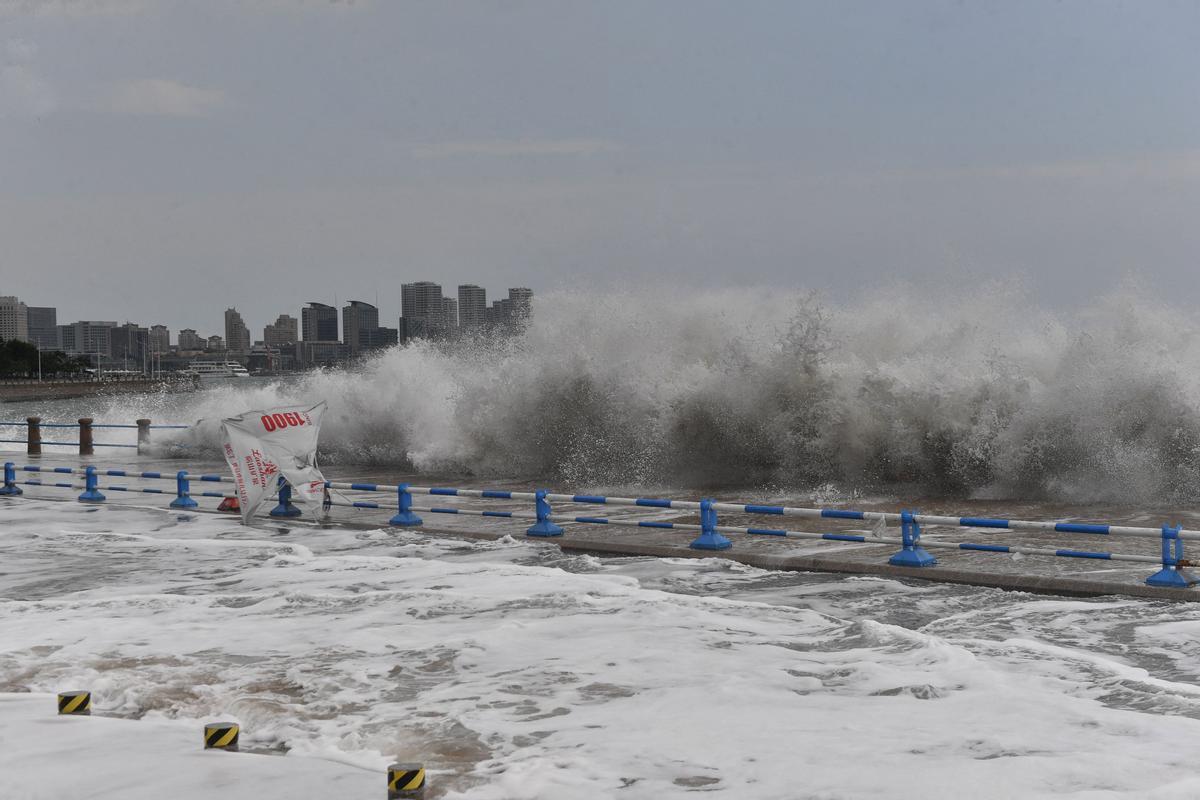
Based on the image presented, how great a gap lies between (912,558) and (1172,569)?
231 cm

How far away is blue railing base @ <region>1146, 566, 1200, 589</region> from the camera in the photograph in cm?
1016

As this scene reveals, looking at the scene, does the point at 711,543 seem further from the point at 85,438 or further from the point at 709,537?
the point at 85,438

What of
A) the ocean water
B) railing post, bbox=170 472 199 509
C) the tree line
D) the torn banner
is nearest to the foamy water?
the ocean water

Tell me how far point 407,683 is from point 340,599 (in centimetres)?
321

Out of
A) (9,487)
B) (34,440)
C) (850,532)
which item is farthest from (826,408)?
(34,440)

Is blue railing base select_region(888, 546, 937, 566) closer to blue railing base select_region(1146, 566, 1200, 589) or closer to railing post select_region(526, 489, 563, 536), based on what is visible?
blue railing base select_region(1146, 566, 1200, 589)

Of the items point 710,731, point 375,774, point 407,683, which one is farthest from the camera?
point 407,683

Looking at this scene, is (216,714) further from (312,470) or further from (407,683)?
(312,470)

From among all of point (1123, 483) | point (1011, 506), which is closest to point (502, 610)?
point (1011, 506)

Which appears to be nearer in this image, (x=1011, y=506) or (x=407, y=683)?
(x=407, y=683)

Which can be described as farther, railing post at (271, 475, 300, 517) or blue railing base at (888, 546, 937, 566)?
railing post at (271, 475, 300, 517)

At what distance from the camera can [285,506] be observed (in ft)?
57.4

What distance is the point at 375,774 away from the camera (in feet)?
20.3

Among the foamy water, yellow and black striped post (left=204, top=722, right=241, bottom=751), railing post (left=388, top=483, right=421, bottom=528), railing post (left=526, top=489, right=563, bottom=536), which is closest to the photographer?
the foamy water
